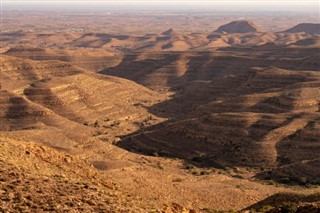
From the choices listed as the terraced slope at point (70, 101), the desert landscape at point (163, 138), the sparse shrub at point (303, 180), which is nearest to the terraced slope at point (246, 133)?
the desert landscape at point (163, 138)

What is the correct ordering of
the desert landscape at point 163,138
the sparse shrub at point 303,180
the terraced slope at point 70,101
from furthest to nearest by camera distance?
the terraced slope at point 70,101 → the sparse shrub at point 303,180 → the desert landscape at point 163,138

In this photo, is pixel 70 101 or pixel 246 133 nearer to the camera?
pixel 246 133

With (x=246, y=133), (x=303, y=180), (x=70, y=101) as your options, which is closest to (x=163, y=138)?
(x=246, y=133)

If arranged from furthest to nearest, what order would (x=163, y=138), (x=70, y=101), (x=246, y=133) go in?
(x=70, y=101) < (x=163, y=138) < (x=246, y=133)

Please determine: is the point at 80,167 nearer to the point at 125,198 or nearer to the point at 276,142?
the point at 125,198

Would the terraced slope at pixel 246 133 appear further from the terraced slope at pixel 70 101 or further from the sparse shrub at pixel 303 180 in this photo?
the terraced slope at pixel 70 101

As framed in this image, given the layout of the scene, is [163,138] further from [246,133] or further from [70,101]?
[70,101]

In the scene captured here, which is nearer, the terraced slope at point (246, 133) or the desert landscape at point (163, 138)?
the desert landscape at point (163, 138)

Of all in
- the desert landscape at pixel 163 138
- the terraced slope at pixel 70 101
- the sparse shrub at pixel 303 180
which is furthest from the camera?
the terraced slope at pixel 70 101

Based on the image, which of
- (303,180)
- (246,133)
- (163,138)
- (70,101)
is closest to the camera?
(303,180)
